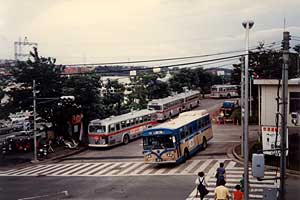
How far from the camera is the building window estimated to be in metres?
23.5

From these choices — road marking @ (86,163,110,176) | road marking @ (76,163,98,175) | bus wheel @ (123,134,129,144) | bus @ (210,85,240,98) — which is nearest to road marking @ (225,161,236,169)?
road marking @ (86,163,110,176)

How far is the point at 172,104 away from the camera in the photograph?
1681 inches

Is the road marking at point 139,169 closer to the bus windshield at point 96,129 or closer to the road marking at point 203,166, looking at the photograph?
the road marking at point 203,166

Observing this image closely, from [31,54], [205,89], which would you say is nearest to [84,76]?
[31,54]

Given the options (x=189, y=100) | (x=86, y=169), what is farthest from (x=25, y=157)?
(x=189, y=100)

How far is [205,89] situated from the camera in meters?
71.2

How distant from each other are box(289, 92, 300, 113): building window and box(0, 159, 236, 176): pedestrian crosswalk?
4676 mm

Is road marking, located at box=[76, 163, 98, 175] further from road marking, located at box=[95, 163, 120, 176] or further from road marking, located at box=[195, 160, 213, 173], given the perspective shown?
road marking, located at box=[195, 160, 213, 173]

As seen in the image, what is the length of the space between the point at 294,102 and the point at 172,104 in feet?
65.1

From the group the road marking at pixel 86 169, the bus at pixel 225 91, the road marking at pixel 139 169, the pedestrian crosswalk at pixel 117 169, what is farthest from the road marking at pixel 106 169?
the bus at pixel 225 91

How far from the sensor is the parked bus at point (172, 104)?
40.5 metres

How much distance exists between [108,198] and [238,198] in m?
5.36

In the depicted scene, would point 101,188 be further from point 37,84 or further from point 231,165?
point 37,84

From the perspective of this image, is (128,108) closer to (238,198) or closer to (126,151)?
(126,151)
